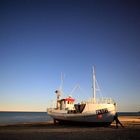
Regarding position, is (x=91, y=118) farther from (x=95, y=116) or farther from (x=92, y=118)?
(x=95, y=116)

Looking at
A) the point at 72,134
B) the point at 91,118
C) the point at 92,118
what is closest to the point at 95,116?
the point at 92,118

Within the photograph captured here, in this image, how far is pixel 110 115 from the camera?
36969 mm

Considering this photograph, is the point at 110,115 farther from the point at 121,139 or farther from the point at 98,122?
the point at 121,139

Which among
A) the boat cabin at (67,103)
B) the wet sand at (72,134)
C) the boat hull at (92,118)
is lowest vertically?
the wet sand at (72,134)

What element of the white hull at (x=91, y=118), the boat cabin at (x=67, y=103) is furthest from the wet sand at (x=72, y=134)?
the boat cabin at (x=67, y=103)

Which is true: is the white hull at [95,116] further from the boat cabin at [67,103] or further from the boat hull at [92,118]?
the boat cabin at [67,103]

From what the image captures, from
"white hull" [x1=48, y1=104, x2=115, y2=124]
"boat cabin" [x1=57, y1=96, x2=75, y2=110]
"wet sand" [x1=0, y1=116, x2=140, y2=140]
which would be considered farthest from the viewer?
"boat cabin" [x1=57, y1=96, x2=75, y2=110]

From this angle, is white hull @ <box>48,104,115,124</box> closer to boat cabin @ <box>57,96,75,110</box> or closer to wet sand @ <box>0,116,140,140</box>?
wet sand @ <box>0,116,140,140</box>

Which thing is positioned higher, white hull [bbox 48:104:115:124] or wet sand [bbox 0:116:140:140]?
white hull [bbox 48:104:115:124]

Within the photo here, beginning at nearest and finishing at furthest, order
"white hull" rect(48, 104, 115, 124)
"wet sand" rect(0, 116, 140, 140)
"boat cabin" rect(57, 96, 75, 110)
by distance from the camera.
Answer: "wet sand" rect(0, 116, 140, 140)
"white hull" rect(48, 104, 115, 124)
"boat cabin" rect(57, 96, 75, 110)

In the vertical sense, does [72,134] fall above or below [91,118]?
below

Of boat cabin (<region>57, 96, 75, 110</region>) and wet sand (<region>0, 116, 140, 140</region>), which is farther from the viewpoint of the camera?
boat cabin (<region>57, 96, 75, 110</region>)

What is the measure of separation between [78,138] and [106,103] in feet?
54.0

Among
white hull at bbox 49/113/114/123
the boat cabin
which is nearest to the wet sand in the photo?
white hull at bbox 49/113/114/123
